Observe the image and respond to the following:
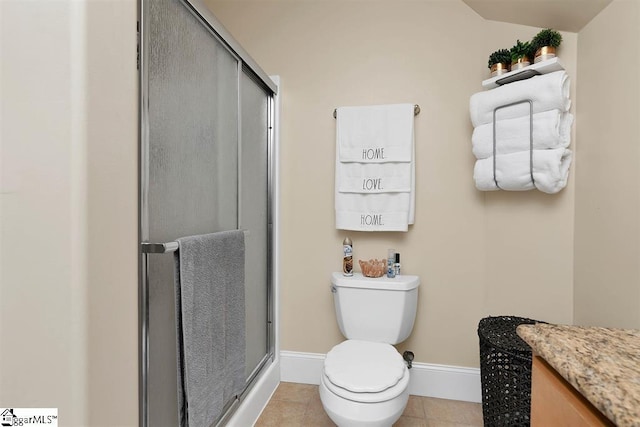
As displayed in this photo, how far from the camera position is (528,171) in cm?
153

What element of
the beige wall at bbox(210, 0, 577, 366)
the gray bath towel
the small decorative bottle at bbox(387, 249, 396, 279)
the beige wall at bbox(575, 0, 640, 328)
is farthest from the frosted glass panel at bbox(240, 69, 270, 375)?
the beige wall at bbox(575, 0, 640, 328)

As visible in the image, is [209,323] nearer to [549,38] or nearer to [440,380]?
[440,380]

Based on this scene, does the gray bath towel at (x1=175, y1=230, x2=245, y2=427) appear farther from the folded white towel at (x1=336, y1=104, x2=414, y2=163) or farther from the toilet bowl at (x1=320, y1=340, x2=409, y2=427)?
the folded white towel at (x1=336, y1=104, x2=414, y2=163)

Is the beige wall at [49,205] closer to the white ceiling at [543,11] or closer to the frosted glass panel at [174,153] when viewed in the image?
the frosted glass panel at [174,153]

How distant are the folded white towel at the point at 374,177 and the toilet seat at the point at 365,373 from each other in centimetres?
78

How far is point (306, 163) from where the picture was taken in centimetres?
201

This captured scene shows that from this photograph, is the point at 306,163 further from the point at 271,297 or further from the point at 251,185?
the point at 271,297

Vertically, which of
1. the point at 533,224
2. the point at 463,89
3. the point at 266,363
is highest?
the point at 463,89

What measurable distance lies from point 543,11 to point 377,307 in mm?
1592

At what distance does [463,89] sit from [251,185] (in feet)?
4.01

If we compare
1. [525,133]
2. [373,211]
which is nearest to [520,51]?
[525,133]

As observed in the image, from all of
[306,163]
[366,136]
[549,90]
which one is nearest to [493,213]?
[549,90]

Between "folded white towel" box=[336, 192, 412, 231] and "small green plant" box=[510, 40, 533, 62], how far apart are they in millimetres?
800

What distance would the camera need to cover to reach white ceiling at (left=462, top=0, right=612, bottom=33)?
4.86 ft
